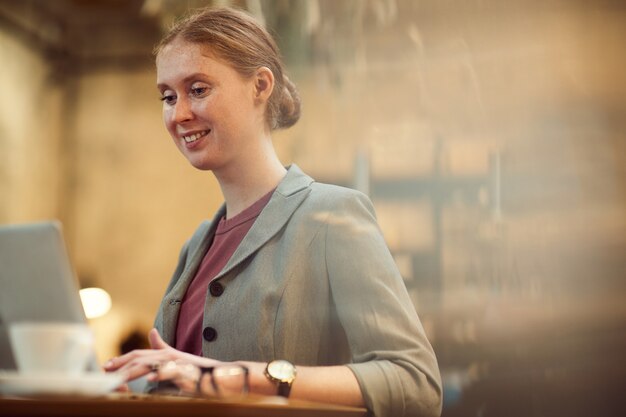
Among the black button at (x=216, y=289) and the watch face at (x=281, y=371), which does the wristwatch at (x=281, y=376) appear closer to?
the watch face at (x=281, y=371)

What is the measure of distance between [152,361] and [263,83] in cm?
67

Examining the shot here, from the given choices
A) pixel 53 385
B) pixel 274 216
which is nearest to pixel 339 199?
pixel 274 216

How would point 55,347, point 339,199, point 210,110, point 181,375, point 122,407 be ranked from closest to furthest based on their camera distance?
point 122,407
point 55,347
point 181,375
point 339,199
point 210,110

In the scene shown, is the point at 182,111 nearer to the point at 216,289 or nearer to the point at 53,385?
the point at 216,289

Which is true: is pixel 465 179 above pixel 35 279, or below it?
above

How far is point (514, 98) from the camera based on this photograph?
1.84 meters

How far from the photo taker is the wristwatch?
104 cm

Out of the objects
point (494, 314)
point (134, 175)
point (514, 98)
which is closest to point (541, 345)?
point (494, 314)

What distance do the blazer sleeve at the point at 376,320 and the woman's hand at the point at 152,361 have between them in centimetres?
25

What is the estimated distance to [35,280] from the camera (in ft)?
2.95

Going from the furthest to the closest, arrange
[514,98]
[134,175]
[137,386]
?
[134,175] < [514,98] < [137,386]

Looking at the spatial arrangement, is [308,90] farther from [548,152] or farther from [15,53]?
[15,53]

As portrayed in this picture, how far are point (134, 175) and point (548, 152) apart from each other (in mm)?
1161

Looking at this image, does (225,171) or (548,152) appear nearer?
(225,171)
